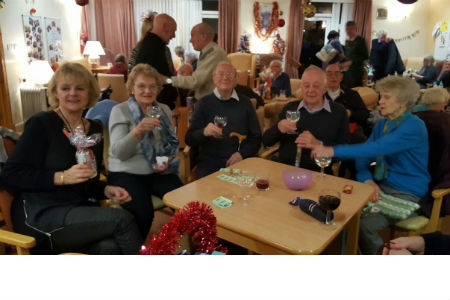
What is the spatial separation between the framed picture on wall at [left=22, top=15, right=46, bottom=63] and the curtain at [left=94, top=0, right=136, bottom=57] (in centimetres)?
385

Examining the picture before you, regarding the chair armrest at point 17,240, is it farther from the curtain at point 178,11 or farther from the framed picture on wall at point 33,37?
the curtain at point 178,11

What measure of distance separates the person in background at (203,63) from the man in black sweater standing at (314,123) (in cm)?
97

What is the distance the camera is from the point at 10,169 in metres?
1.34

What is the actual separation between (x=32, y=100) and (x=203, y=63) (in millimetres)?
1296

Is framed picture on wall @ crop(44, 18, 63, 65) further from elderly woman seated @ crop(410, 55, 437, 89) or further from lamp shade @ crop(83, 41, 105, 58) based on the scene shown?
elderly woman seated @ crop(410, 55, 437, 89)

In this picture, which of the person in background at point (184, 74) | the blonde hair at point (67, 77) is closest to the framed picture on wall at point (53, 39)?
the person in background at point (184, 74)

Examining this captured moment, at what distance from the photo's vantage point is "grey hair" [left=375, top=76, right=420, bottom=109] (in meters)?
1.67

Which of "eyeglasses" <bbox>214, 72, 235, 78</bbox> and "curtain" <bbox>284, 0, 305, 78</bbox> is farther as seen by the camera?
"curtain" <bbox>284, 0, 305, 78</bbox>

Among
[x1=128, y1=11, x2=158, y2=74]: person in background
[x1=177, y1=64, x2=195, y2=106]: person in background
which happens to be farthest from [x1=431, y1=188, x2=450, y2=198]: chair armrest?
[x1=177, y1=64, x2=195, y2=106]: person in background

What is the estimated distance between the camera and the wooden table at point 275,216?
108 cm

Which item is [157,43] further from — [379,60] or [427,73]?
[427,73]

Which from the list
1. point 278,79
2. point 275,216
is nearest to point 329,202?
point 275,216
